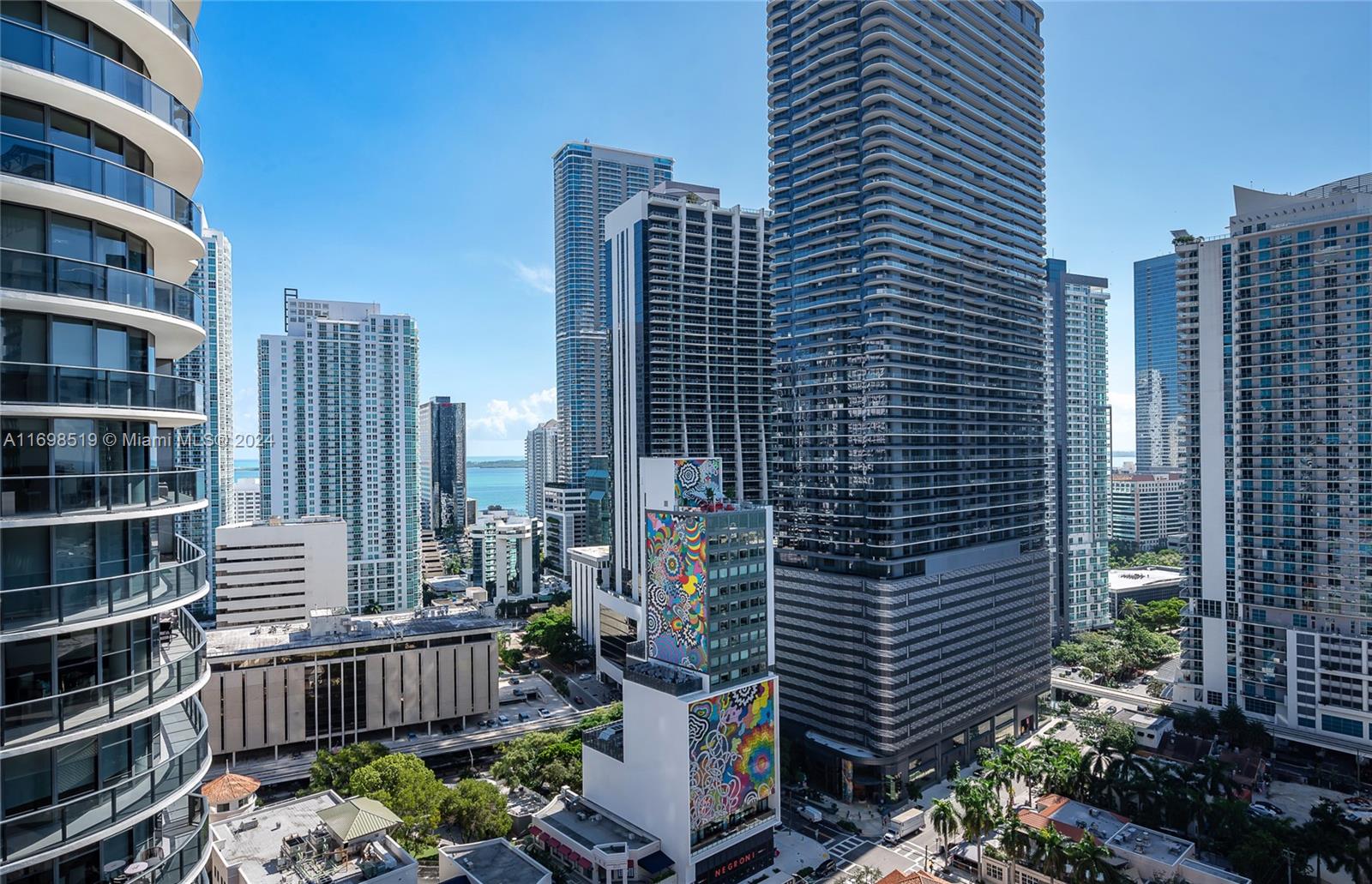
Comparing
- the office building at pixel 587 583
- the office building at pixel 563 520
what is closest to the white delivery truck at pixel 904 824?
the office building at pixel 587 583

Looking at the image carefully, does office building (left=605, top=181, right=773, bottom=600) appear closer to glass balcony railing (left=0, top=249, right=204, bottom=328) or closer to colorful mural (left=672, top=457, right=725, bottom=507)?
colorful mural (left=672, top=457, right=725, bottom=507)

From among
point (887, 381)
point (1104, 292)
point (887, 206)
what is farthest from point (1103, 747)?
point (1104, 292)

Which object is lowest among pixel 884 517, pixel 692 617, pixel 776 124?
pixel 692 617

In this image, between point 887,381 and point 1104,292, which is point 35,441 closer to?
point 887,381

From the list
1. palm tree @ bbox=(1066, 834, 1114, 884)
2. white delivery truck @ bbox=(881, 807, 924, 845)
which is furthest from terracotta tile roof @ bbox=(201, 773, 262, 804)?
palm tree @ bbox=(1066, 834, 1114, 884)

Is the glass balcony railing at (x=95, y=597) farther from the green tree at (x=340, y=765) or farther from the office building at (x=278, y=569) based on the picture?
the office building at (x=278, y=569)

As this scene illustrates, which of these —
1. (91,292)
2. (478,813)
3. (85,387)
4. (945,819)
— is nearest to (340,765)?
(478,813)

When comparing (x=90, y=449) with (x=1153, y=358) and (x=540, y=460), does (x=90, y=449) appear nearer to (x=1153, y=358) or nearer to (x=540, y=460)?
(x=540, y=460)
